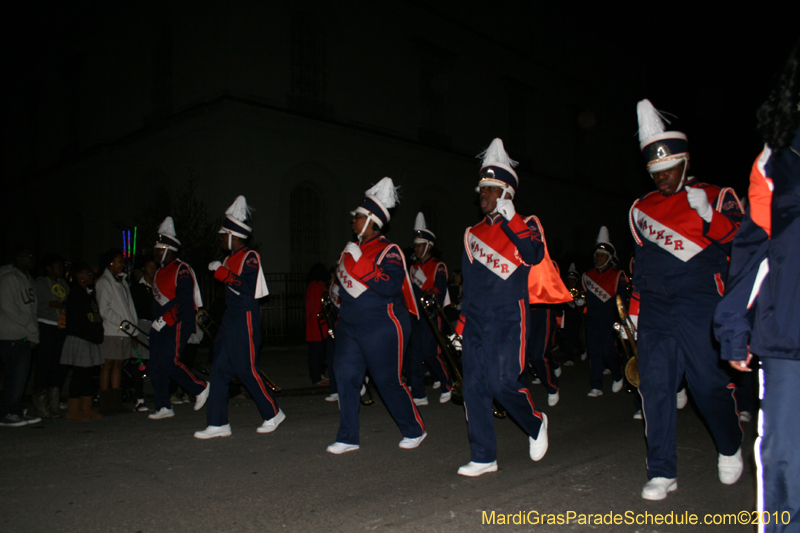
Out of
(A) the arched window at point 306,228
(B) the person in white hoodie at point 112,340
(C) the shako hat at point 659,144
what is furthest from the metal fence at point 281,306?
(C) the shako hat at point 659,144

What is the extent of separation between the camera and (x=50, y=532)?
3533 millimetres

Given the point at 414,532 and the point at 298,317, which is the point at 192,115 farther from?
the point at 414,532

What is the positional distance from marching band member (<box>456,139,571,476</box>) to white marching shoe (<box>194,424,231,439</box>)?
2.48 meters

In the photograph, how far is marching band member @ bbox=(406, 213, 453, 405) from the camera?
25.8ft

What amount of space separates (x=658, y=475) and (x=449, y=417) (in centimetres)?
294

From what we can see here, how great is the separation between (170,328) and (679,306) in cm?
515

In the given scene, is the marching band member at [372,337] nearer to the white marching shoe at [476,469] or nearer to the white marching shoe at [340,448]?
the white marching shoe at [340,448]

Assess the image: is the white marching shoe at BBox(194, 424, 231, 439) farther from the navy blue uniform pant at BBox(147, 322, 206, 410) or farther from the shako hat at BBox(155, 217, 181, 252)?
the shako hat at BBox(155, 217, 181, 252)

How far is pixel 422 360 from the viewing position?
8.02 m

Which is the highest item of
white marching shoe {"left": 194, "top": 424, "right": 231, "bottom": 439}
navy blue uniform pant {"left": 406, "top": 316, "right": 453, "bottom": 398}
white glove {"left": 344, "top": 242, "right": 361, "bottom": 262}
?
white glove {"left": 344, "top": 242, "right": 361, "bottom": 262}

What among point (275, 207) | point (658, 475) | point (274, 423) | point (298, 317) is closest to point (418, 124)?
point (275, 207)

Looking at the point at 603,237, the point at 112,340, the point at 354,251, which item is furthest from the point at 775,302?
the point at 603,237

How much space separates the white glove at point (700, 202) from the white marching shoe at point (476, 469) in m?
2.24

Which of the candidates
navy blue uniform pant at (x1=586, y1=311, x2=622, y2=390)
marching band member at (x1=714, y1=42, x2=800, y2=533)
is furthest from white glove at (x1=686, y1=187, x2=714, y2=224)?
navy blue uniform pant at (x1=586, y1=311, x2=622, y2=390)
